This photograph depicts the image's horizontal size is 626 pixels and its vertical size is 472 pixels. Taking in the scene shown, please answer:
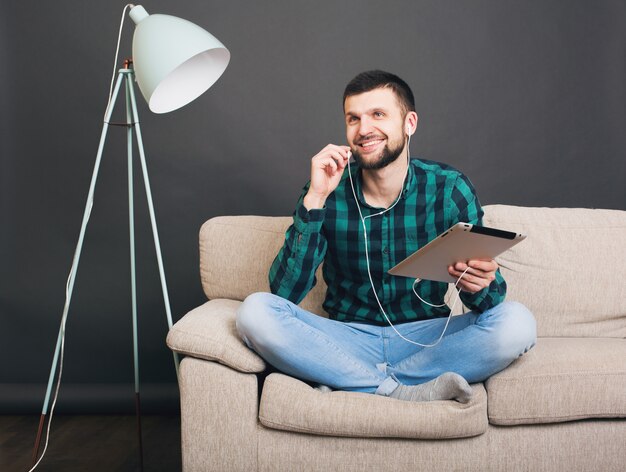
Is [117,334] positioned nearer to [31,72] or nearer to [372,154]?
[31,72]

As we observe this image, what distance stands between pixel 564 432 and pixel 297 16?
7.00 ft

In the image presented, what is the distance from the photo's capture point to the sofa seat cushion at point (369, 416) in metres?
1.97

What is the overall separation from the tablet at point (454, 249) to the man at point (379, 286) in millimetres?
50

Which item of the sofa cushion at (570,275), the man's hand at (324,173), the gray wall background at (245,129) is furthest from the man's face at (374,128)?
the gray wall background at (245,129)

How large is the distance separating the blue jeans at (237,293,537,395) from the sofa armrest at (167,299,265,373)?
0.03 metres

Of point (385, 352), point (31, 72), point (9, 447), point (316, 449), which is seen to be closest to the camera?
point (316, 449)

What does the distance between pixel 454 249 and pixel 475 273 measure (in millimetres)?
167

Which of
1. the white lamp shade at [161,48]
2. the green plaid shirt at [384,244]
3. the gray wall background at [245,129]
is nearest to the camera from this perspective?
the white lamp shade at [161,48]

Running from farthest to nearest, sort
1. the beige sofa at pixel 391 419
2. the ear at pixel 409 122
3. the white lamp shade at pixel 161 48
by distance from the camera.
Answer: the ear at pixel 409 122, the white lamp shade at pixel 161 48, the beige sofa at pixel 391 419

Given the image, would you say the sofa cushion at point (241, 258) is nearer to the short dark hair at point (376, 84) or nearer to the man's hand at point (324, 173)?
the man's hand at point (324, 173)

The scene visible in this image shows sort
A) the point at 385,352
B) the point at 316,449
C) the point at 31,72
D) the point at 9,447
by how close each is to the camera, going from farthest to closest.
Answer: the point at 31,72 < the point at 9,447 < the point at 385,352 < the point at 316,449

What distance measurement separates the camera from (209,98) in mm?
3350

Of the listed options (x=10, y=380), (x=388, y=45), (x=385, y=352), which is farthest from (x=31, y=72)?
(x=385, y=352)

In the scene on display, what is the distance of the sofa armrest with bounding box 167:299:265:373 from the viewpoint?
2.04 meters
